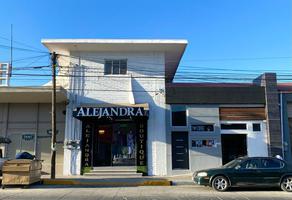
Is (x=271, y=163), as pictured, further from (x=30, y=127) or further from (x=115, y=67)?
(x=30, y=127)

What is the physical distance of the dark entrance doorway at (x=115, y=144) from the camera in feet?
72.6

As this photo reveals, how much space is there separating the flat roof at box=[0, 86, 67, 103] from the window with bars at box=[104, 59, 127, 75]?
2.92 m

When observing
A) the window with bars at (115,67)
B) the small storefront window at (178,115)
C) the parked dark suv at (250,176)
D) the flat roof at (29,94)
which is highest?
the window with bars at (115,67)

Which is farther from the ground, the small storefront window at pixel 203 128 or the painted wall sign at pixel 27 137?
the small storefront window at pixel 203 128

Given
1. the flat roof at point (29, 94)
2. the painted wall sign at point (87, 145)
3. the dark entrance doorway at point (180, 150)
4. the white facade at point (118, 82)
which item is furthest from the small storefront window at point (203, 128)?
the flat roof at point (29, 94)

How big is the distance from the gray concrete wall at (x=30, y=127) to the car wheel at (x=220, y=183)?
11.0 metres

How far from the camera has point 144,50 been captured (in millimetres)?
22828

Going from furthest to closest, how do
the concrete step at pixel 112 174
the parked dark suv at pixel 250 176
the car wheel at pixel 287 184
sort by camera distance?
1. the concrete step at pixel 112 174
2. the parked dark suv at pixel 250 176
3. the car wheel at pixel 287 184

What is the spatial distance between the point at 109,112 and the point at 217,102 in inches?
249

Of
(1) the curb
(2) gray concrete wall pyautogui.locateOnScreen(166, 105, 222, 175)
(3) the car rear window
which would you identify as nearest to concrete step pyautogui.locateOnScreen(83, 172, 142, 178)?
(2) gray concrete wall pyautogui.locateOnScreen(166, 105, 222, 175)

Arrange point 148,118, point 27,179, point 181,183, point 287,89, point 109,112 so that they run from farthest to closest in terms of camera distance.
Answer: point 287,89 → point 148,118 → point 109,112 → point 181,183 → point 27,179

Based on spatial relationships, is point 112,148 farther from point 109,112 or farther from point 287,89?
point 287,89

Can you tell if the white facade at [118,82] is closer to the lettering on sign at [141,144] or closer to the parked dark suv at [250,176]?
the lettering on sign at [141,144]

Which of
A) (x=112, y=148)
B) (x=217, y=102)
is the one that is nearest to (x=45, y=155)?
(x=112, y=148)
